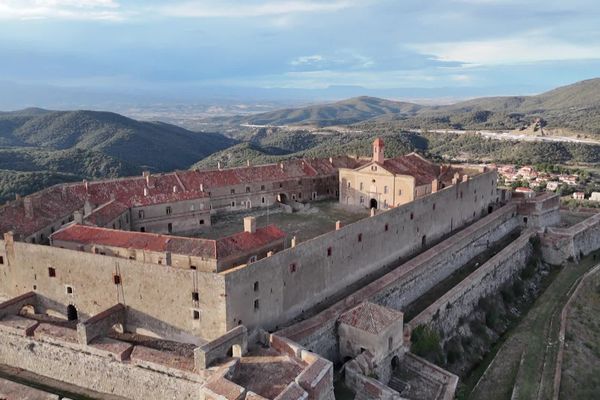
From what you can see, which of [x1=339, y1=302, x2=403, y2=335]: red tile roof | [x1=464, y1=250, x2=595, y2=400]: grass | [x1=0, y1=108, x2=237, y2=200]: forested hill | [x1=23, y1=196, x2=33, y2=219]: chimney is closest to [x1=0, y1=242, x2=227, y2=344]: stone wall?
[x1=23, y1=196, x2=33, y2=219]: chimney

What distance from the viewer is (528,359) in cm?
2706

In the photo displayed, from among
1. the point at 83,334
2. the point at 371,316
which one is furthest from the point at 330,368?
the point at 83,334

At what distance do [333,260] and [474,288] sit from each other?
384 inches

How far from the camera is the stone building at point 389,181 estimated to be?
4159 centimetres

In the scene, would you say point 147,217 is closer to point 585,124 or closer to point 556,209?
point 556,209

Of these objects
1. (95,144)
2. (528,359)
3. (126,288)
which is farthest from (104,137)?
(528,359)

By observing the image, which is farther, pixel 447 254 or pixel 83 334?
pixel 447 254

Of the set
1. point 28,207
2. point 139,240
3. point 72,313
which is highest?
point 28,207

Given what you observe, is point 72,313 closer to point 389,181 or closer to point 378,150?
point 389,181

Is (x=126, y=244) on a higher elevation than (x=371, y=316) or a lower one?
higher

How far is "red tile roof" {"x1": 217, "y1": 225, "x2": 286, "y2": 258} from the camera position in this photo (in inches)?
961

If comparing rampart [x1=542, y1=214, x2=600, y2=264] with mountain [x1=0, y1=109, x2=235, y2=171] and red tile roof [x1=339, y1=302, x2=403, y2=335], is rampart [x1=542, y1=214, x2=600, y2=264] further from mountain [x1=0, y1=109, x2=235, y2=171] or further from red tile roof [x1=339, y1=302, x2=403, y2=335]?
mountain [x1=0, y1=109, x2=235, y2=171]

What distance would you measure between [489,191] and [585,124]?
317ft

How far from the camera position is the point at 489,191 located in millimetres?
46312
